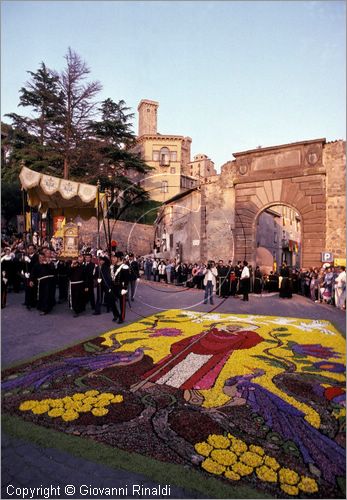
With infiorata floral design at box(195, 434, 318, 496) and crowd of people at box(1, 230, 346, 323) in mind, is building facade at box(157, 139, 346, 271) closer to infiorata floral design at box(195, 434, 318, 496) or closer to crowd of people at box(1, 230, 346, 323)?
crowd of people at box(1, 230, 346, 323)

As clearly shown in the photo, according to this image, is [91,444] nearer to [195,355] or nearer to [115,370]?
[115,370]

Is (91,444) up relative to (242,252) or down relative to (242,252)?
down

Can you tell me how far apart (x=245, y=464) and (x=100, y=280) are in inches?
327

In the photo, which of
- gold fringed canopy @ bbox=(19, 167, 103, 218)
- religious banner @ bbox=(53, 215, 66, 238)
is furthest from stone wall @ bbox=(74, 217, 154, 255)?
gold fringed canopy @ bbox=(19, 167, 103, 218)

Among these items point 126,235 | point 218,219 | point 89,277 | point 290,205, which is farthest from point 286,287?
point 126,235

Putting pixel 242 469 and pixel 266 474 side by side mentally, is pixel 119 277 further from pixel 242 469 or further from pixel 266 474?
pixel 266 474

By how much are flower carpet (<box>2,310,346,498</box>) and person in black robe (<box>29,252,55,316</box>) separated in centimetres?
387

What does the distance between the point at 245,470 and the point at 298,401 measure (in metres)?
1.73

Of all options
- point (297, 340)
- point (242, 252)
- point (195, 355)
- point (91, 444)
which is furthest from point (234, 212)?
point (91, 444)

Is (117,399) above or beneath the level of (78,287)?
Result: beneath

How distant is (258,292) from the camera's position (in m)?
18.3

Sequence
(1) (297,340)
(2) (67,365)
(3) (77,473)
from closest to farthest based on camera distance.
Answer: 1. (3) (77,473)
2. (2) (67,365)
3. (1) (297,340)

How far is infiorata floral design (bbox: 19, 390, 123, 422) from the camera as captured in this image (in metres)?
4.00

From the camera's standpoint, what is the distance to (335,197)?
59.1 feet
